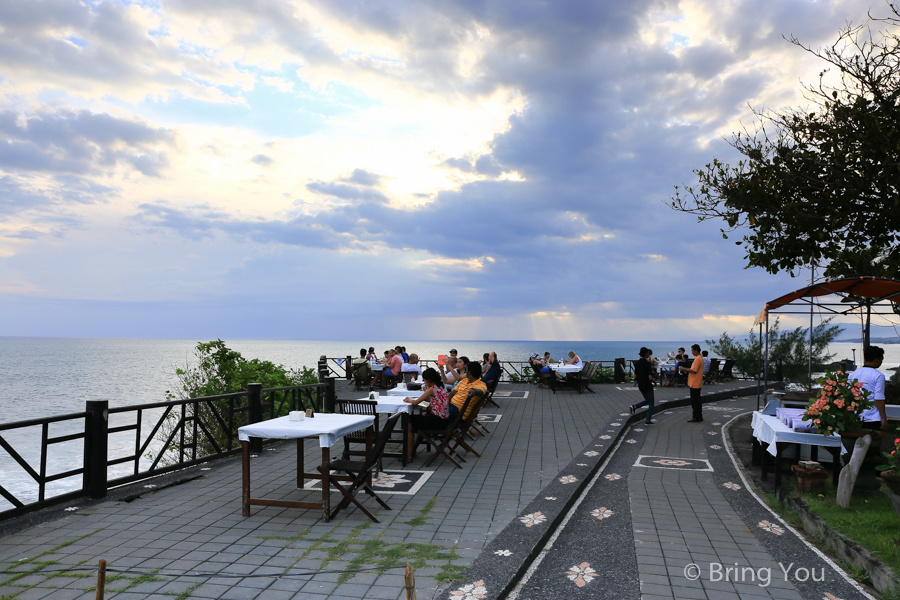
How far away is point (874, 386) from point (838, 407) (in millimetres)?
917

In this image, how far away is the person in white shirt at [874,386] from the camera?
5.49 meters

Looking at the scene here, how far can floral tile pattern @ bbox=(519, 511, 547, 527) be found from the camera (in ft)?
14.6

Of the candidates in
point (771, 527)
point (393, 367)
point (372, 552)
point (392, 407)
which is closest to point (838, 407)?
point (771, 527)

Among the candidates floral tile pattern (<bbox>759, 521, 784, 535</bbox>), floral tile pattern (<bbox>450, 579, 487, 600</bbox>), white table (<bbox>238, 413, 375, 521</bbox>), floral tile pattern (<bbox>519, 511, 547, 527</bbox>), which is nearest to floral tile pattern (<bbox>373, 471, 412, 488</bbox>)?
white table (<bbox>238, 413, 375, 521</bbox>)

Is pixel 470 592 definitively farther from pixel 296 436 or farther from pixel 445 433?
pixel 445 433

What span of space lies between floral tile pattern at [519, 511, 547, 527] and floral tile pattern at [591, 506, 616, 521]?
63 centimetres

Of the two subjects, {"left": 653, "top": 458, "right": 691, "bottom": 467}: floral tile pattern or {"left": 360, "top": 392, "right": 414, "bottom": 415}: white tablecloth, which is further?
{"left": 653, "top": 458, "right": 691, "bottom": 467}: floral tile pattern

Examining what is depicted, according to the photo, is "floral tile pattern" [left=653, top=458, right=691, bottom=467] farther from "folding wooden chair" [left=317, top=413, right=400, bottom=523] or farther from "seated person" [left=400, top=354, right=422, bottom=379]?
"seated person" [left=400, top=354, right=422, bottom=379]

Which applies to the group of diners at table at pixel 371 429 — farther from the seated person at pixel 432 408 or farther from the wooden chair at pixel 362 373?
the wooden chair at pixel 362 373

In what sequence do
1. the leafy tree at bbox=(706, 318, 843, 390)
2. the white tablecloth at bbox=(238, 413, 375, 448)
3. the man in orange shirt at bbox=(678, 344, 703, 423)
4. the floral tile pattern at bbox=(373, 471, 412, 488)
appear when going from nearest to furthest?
1. the white tablecloth at bbox=(238, 413, 375, 448)
2. the floral tile pattern at bbox=(373, 471, 412, 488)
3. the man in orange shirt at bbox=(678, 344, 703, 423)
4. the leafy tree at bbox=(706, 318, 843, 390)

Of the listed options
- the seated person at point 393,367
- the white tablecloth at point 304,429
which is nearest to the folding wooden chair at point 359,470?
the white tablecloth at point 304,429

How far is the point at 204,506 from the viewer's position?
5027 millimetres

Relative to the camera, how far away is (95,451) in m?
5.29

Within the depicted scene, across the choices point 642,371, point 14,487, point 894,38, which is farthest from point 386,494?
point 14,487
